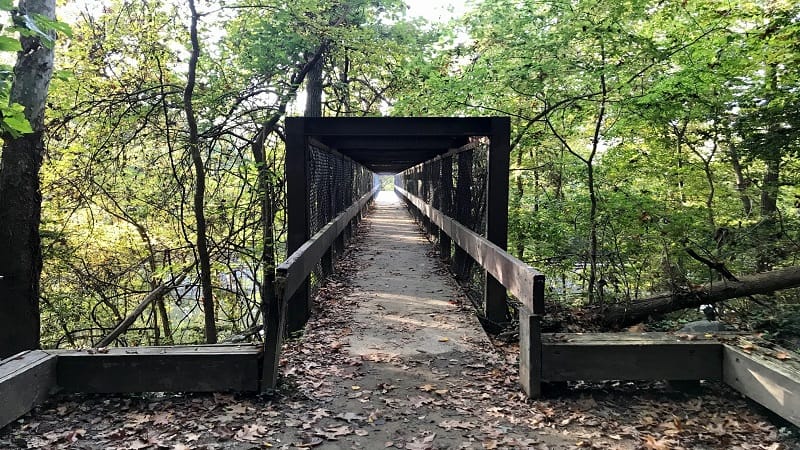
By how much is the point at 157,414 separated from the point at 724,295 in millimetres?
6285

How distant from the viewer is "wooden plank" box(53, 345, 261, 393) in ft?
11.9

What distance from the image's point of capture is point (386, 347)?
16.4 feet

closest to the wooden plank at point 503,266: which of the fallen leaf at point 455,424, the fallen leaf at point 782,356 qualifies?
the fallen leaf at point 455,424

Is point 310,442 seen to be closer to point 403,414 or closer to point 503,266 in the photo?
point 403,414

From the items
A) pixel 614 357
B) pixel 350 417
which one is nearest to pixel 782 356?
pixel 614 357

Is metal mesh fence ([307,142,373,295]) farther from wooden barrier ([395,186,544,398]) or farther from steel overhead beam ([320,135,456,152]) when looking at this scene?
wooden barrier ([395,186,544,398])

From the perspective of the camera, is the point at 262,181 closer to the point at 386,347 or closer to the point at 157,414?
the point at 386,347

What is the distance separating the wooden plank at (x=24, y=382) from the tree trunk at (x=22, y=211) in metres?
3.35

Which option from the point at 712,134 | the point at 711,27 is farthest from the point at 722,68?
the point at 712,134

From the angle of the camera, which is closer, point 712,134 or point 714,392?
point 714,392

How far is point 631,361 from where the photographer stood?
3787 mm

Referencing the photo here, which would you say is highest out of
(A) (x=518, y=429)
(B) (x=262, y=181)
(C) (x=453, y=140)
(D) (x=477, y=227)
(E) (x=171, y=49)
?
(E) (x=171, y=49)

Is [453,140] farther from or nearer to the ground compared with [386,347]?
farther from the ground

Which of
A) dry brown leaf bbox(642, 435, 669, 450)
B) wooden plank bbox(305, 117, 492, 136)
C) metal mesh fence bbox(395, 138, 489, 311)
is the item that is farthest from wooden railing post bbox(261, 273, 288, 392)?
metal mesh fence bbox(395, 138, 489, 311)
